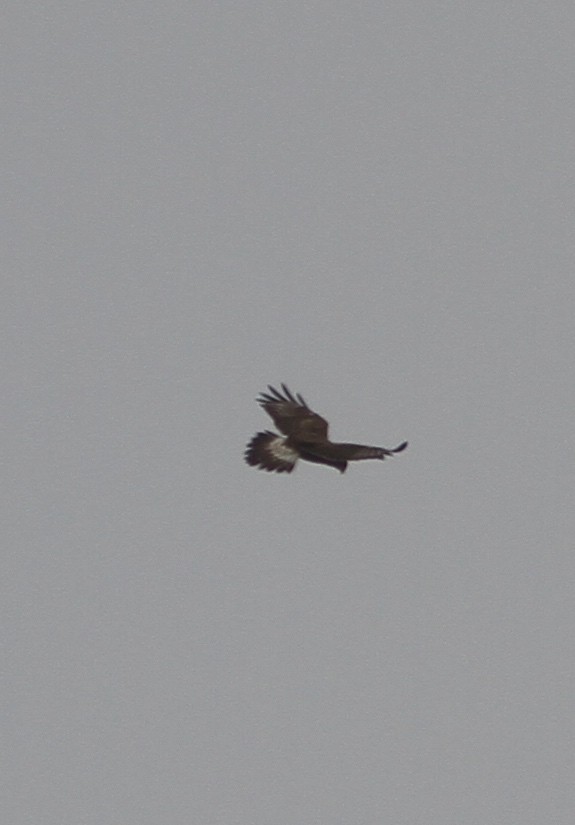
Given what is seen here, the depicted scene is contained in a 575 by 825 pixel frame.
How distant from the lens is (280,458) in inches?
1593

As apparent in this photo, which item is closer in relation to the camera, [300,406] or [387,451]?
[387,451]

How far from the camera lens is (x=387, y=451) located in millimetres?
38000

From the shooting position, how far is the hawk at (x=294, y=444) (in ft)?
130

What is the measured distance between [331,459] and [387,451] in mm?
2191

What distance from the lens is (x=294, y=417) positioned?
4156cm

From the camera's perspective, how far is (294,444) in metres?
40.6

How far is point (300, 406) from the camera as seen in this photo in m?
42.0

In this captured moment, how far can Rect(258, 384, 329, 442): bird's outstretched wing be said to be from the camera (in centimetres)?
4081

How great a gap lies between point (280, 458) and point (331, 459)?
120 centimetres

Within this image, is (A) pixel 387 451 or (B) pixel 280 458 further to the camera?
(B) pixel 280 458

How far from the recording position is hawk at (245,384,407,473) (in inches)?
1563

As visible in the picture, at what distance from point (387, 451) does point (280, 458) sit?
3259 millimetres

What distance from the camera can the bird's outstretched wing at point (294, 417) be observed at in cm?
4081

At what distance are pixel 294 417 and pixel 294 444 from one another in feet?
3.68
